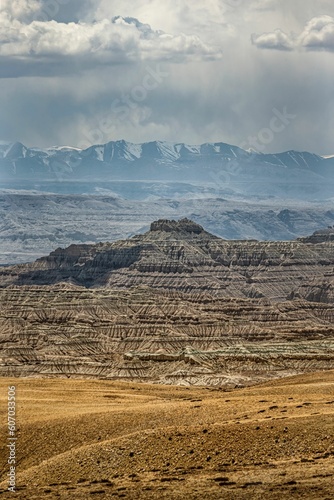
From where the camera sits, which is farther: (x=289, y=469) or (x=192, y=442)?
(x=192, y=442)

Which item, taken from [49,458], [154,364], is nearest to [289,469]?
[49,458]

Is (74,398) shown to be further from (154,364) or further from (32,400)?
(154,364)

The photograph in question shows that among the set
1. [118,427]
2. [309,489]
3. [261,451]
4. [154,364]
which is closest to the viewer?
[309,489]

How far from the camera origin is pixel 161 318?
647ft

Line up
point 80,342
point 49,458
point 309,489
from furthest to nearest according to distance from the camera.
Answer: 1. point 80,342
2. point 49,458
3. point 309,489

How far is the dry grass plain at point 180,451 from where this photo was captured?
151 feet

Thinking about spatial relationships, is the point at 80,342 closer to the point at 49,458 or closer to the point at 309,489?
the point at 49,458

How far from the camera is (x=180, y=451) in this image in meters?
51.8

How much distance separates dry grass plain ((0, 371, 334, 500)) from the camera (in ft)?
151

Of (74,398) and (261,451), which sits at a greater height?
(261,451)

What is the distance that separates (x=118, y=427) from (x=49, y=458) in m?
5.96

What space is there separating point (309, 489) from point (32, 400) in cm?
3457

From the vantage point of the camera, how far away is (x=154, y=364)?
501 ft

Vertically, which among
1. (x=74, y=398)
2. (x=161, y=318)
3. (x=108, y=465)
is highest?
(x=108, y=465)
